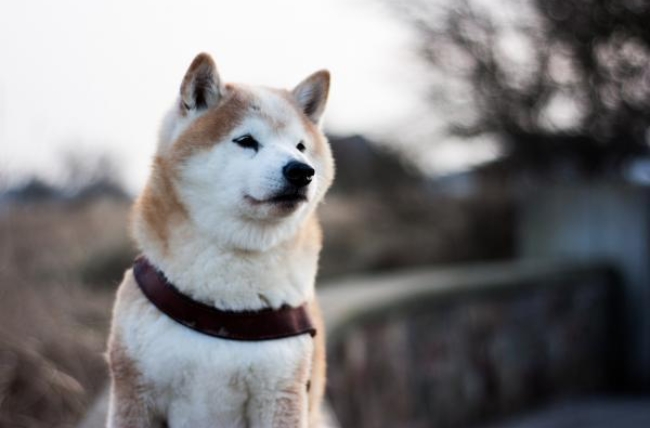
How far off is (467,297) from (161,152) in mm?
5487

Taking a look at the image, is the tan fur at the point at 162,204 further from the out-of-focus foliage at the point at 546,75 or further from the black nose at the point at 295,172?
the out-of-focus foliage at the point at 546,75

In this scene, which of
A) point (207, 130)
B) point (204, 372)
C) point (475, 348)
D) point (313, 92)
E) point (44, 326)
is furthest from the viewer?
point (475, 348)

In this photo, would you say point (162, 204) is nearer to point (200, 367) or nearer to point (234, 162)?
point (234, 162)

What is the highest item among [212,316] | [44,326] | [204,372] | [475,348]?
[212,316]

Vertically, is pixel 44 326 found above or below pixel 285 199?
below

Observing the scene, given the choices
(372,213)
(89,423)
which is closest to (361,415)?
(89,423)

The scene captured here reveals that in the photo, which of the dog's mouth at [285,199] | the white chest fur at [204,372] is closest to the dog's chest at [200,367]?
the white chest fur at [204,372]

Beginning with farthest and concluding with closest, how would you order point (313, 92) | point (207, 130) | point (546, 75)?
point (546, 75)
point (313, 92)
point (207, 130)

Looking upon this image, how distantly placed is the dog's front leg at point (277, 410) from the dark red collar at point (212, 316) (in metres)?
0.15

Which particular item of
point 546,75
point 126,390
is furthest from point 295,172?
point 546,75

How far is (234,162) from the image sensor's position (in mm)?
2055

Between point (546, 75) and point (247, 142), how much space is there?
30.3 feet

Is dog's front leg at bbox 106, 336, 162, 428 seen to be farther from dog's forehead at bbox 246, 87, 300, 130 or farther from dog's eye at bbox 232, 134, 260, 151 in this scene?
dog's forehead at bbox 246, 87, 300, 130

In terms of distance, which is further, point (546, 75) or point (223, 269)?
point (546, 75)
